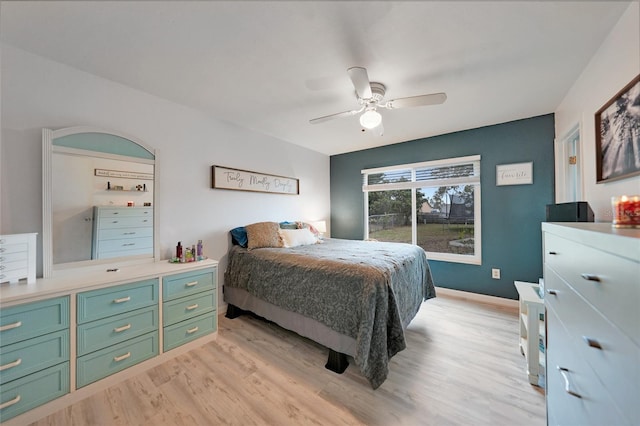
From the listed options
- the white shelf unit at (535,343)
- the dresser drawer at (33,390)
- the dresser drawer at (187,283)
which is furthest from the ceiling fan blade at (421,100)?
the dresser drawer at (33,390)

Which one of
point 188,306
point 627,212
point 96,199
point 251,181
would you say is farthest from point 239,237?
point 627,212

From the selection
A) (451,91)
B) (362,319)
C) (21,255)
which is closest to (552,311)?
(362,319)

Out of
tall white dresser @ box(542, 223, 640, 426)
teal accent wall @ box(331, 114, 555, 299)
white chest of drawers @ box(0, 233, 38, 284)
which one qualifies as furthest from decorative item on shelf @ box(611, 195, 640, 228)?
white chest of drawers @ box(0, 233, 38, 284)

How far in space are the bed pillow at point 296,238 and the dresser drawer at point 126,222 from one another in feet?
4.68

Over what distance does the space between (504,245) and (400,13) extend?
308cm

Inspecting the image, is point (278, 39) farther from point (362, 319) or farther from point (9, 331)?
point (9, 331)

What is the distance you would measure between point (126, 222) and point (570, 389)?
10.2 feet

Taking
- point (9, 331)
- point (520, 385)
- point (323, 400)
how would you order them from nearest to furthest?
point (9, 331) → point (323, 400) → point (520, 385)

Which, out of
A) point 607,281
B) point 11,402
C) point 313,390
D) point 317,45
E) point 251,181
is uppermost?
point 317,45

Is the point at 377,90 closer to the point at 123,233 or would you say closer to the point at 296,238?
the point at 296,238

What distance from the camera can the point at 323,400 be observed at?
61.2 inches

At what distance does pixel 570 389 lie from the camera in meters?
0.88

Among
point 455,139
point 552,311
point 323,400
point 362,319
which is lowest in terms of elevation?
point 323,400

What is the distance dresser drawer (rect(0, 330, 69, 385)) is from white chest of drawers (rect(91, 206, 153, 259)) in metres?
0.73
